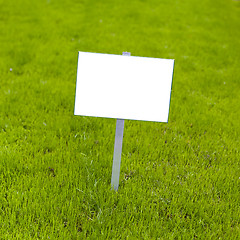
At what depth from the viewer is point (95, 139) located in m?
5.51

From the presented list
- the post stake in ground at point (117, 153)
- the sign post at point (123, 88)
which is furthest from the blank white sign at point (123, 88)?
the post stake in ground at point (117, 153)

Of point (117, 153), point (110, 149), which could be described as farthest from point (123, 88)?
point (110, 149)

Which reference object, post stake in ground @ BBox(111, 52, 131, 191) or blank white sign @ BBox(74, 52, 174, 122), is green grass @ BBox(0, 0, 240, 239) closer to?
post stake in ground @ BBox(111, 52, 131, 191)

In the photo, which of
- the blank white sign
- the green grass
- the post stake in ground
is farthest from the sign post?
the green grass

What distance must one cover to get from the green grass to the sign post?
4.01 ft

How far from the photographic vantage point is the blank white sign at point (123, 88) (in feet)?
12.0

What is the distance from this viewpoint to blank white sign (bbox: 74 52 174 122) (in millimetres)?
3646

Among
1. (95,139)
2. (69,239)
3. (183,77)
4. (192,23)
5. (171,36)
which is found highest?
(192,23)

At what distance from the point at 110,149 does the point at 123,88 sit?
1.83 metres

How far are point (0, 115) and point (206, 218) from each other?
453cm

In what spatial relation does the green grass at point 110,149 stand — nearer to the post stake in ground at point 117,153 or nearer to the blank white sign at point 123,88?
the post stake in ground at point 117,153

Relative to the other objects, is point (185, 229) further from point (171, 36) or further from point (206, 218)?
point (171, 36)

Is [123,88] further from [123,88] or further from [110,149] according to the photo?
[110,149]

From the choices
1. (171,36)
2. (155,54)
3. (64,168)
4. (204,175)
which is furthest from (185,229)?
(171,36)
